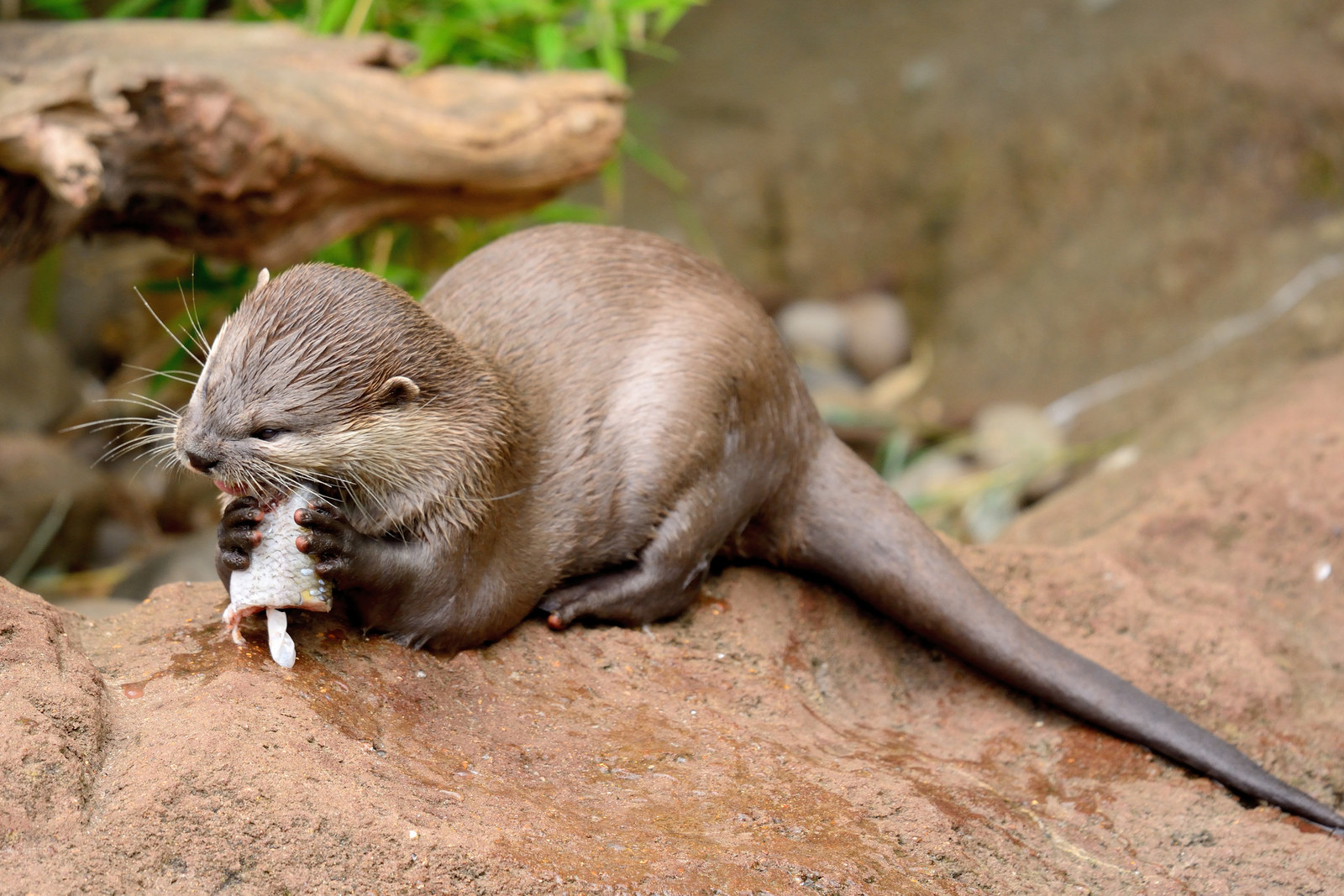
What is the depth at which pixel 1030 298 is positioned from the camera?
5.05 m

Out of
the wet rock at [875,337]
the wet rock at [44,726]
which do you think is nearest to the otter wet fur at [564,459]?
the wet rock at [44,726]

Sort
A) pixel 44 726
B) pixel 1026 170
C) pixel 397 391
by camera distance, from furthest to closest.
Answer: pixel 1026 170 → pixel 397 391 → pixel 44 726

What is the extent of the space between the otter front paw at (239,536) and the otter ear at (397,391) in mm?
216

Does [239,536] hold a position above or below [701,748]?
above

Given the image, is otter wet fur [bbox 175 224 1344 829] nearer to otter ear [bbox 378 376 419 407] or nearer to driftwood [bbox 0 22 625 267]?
otter ear [bbox 378 376 419 407]

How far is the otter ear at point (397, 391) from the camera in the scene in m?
1.63

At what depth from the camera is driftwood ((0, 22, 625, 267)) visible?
2.38m

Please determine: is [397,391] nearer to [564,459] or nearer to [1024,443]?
[564,459]

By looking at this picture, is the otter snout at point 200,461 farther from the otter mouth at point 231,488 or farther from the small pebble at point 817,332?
the small pebble at point 817,332

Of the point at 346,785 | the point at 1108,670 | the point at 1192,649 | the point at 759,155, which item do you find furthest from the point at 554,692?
the point at 759,155

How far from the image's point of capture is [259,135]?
2.61 metres

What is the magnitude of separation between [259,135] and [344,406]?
1263mm

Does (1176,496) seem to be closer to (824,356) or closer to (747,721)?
(747,721)

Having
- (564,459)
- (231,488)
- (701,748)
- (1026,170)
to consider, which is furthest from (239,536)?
(1026,170)
